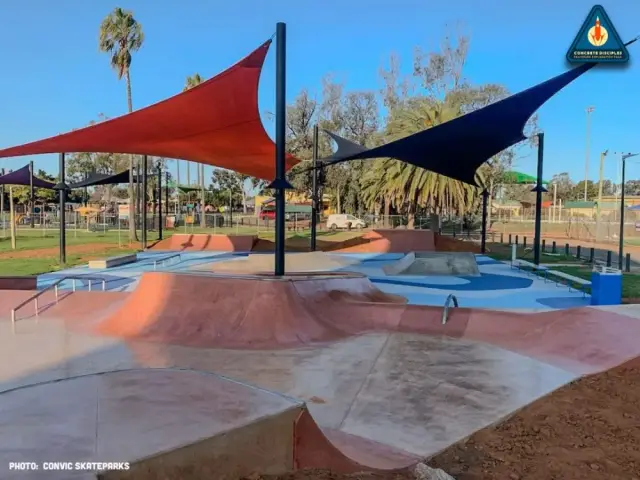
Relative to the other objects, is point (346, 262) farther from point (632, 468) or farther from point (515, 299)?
point (632, 468)

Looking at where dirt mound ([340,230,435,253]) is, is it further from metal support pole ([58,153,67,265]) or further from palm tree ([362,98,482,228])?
metal support pole ([58,153,67,265])

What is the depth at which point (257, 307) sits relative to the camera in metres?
8.23

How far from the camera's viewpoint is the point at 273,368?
6633 millimetres

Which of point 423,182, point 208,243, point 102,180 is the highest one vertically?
point 423,182

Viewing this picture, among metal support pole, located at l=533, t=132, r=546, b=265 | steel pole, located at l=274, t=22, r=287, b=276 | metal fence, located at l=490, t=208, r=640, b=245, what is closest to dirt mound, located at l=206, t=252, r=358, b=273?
steel pole, located at l=274, t=22, r=287, b=276

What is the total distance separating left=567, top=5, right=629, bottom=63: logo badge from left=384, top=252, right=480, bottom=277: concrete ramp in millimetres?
8447

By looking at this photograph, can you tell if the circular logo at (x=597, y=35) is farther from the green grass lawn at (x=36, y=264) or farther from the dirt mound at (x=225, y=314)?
the green grass lawn at (x=36, y=264)

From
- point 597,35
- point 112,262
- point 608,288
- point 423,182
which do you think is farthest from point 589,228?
point 112,262

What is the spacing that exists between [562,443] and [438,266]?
12945 millimetres

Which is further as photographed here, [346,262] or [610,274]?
[346,262]

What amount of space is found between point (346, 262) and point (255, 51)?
36.7 feet

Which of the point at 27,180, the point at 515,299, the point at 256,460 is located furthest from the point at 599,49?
the point at 27,180

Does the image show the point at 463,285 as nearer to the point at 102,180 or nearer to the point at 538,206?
the point at 538,206

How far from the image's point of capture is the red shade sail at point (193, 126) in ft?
31.5
